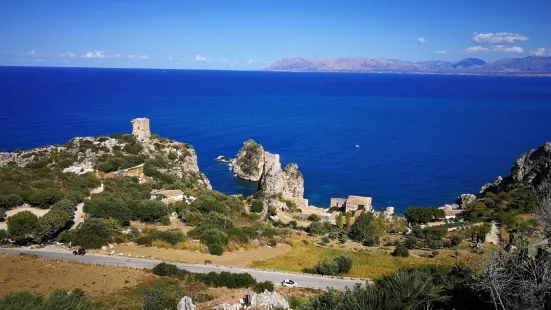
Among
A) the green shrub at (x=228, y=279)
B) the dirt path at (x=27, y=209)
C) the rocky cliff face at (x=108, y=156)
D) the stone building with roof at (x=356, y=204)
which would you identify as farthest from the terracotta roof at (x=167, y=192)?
the stone building with roof at (x=356, y=204)

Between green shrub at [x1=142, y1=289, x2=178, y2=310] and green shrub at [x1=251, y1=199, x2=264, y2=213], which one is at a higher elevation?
green shrub at [x1=142, y1=289, x2=178, y2=310]

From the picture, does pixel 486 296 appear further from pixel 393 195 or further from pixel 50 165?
pixel 393 195

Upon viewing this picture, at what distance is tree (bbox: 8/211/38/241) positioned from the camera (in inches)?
1064

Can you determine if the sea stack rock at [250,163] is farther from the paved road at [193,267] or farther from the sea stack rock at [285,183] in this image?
the paved road at [193,267]

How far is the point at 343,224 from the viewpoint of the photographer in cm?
4441

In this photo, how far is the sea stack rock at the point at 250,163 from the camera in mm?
73250

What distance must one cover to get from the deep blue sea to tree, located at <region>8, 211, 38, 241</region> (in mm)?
39740

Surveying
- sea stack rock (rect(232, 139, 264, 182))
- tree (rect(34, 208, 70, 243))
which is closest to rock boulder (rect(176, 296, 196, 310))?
tree (rect(34, 208, 70, 243))

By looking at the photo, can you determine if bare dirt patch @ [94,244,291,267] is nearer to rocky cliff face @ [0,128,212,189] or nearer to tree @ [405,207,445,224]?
tree @ [405,207,445,224]

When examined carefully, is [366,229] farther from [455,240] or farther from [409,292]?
[409,292]

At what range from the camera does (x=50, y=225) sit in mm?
27938

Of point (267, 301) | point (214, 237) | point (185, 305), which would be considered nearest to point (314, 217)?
point (214, 237)

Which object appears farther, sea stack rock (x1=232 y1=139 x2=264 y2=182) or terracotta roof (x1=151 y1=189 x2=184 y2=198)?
sea stack rock (x1=232 y1=139 x2=264 y2=182)

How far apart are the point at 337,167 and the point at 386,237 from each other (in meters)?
42.5
